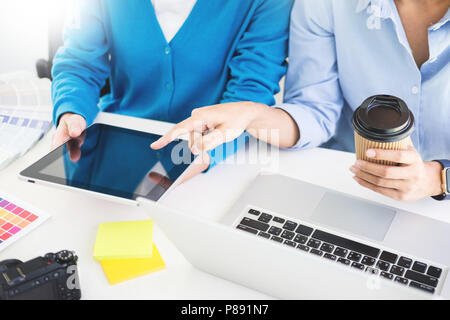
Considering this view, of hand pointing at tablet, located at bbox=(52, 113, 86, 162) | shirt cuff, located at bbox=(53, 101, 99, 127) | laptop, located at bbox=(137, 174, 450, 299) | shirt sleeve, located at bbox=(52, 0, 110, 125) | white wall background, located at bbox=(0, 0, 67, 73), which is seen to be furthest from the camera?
white wall background, located at bbox=(0, 0, 67, 73)

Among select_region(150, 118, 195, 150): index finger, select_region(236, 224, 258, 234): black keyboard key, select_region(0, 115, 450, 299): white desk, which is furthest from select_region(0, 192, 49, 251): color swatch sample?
select_region(236, 224, 258, 234): black keyboard key

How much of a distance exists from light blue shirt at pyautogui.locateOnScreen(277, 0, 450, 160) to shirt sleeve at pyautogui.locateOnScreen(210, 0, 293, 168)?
3 cm

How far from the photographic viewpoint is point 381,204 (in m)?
0.84

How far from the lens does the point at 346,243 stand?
721mm

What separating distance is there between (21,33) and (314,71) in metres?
1.79

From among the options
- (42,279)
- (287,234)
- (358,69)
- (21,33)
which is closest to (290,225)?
(287,234)

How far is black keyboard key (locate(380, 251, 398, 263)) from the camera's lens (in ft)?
2.27

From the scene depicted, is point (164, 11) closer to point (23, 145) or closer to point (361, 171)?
point (23, 145)

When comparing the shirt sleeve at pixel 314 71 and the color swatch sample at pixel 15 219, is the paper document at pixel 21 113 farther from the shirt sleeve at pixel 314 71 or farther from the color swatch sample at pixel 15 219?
the shirt sleeve at pixel 314 71

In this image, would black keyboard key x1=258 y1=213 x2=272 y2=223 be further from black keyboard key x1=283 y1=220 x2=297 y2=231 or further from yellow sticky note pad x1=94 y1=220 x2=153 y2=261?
yellow sticky note pad x1=94 y1=220 x2=153 y2=261

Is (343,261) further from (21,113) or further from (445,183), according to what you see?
(21,113)

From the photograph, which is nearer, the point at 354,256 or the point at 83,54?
the point at 354,256

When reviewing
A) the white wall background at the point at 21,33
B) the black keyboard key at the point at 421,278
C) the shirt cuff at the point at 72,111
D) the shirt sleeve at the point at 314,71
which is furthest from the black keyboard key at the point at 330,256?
the white wall background at the point at 21,33

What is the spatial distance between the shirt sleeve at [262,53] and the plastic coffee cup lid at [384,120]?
413 millimetres
